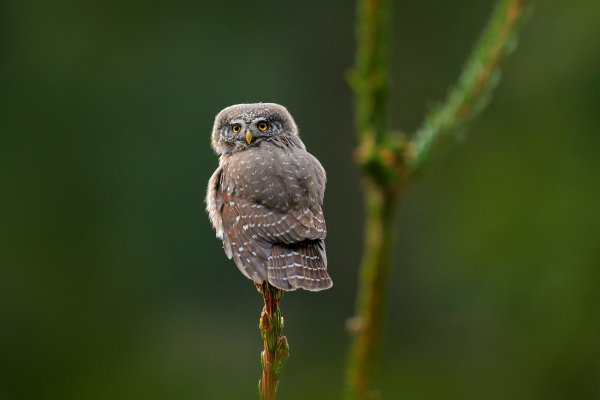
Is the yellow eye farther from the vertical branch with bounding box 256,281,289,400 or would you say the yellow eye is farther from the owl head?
the vertical branch with bounding box 256,281,289,400

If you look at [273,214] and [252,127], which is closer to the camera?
[273,214]

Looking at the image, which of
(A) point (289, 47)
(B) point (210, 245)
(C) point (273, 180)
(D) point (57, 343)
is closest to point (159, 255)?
(B) point (210, 245)

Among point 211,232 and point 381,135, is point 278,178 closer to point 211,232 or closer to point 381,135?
point 381,135

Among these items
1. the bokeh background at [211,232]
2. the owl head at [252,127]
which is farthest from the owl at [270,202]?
the bokeh background at [211,232]

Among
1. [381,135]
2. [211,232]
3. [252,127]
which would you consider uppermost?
[211,232]

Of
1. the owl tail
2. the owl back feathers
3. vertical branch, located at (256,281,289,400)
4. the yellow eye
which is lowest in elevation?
vertical branch, located at (256,281,289,400)

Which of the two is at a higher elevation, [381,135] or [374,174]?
[381,135]

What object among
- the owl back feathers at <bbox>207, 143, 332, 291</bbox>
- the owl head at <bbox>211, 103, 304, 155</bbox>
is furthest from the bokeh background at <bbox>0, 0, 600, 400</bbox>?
the owl back feathers at <bbox>207, 143, 332, 291</bbox>

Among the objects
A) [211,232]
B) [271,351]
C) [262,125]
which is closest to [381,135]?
[262,125]
